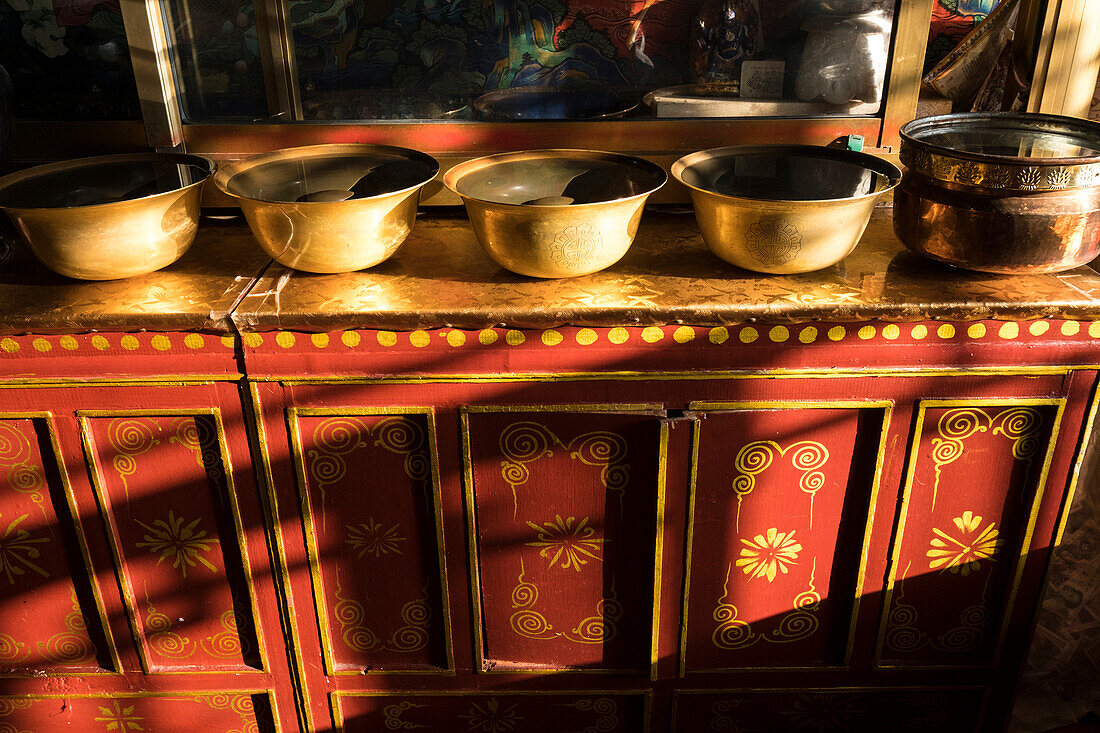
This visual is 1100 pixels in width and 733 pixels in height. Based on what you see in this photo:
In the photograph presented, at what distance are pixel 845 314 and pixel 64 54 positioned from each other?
1.64m

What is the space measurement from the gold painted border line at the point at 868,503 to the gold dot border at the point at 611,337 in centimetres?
10

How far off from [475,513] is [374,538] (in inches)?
7.5

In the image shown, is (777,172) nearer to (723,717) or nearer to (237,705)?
(723,717)

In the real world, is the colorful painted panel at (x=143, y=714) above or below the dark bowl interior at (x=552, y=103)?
below

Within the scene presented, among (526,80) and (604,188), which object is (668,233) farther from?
(526,80)

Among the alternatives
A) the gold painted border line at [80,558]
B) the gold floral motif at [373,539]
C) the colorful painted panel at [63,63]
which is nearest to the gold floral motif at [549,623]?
the gold floral motif at [373,539]

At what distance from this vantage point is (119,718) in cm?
162

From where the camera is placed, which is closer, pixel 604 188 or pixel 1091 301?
pixel 1091 301

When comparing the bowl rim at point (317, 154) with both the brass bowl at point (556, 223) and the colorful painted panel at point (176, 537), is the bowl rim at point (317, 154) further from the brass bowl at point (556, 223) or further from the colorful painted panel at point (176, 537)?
the colorful painted panel at point (176, 537)

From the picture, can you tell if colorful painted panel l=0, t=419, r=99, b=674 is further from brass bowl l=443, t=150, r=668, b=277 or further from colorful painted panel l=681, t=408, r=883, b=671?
colorful painted panel l=681, t=408, r=883, b=671

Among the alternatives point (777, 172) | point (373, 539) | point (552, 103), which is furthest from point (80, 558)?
point (777, 172)

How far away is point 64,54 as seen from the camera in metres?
1.70

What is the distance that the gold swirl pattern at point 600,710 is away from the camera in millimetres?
1591

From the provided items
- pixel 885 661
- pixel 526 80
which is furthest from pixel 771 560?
pixel 526 80
